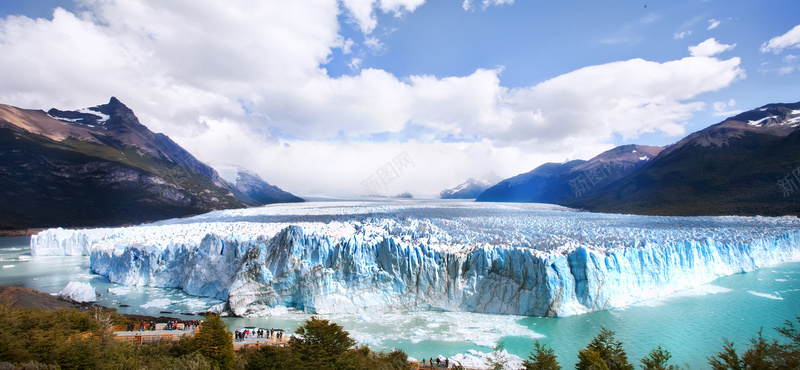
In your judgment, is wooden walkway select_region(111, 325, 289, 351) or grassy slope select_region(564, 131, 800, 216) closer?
wooden walkway select_region(111, 325, 289, 351)

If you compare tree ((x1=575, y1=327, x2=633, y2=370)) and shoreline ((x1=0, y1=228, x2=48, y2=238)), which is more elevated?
shoreline ((x1=0, y1=228, x2=48, y2=238))

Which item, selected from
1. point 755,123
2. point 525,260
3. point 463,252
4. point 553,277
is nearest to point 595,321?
point 553,277

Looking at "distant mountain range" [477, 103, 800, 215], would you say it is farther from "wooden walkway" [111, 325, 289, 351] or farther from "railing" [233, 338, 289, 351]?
"wooden walkway" [111, 325, 289, 351]

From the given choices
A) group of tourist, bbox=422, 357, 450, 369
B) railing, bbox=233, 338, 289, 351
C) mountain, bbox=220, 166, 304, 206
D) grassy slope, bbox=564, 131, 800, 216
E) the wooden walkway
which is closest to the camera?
group of tourist, bbox=422, 357, 450, 369

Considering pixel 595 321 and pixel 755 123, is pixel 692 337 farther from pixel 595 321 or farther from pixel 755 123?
pixel 755 123

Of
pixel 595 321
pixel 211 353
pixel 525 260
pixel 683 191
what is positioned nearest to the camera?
pixel 211 353

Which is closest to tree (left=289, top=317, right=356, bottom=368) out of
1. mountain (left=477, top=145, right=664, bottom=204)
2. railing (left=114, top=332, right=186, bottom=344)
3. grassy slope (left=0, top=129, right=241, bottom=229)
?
railing (left=114, top=332, right=186, bottom=344)

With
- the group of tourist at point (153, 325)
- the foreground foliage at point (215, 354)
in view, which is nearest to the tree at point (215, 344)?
the foreground foliage at point (215, 354)
